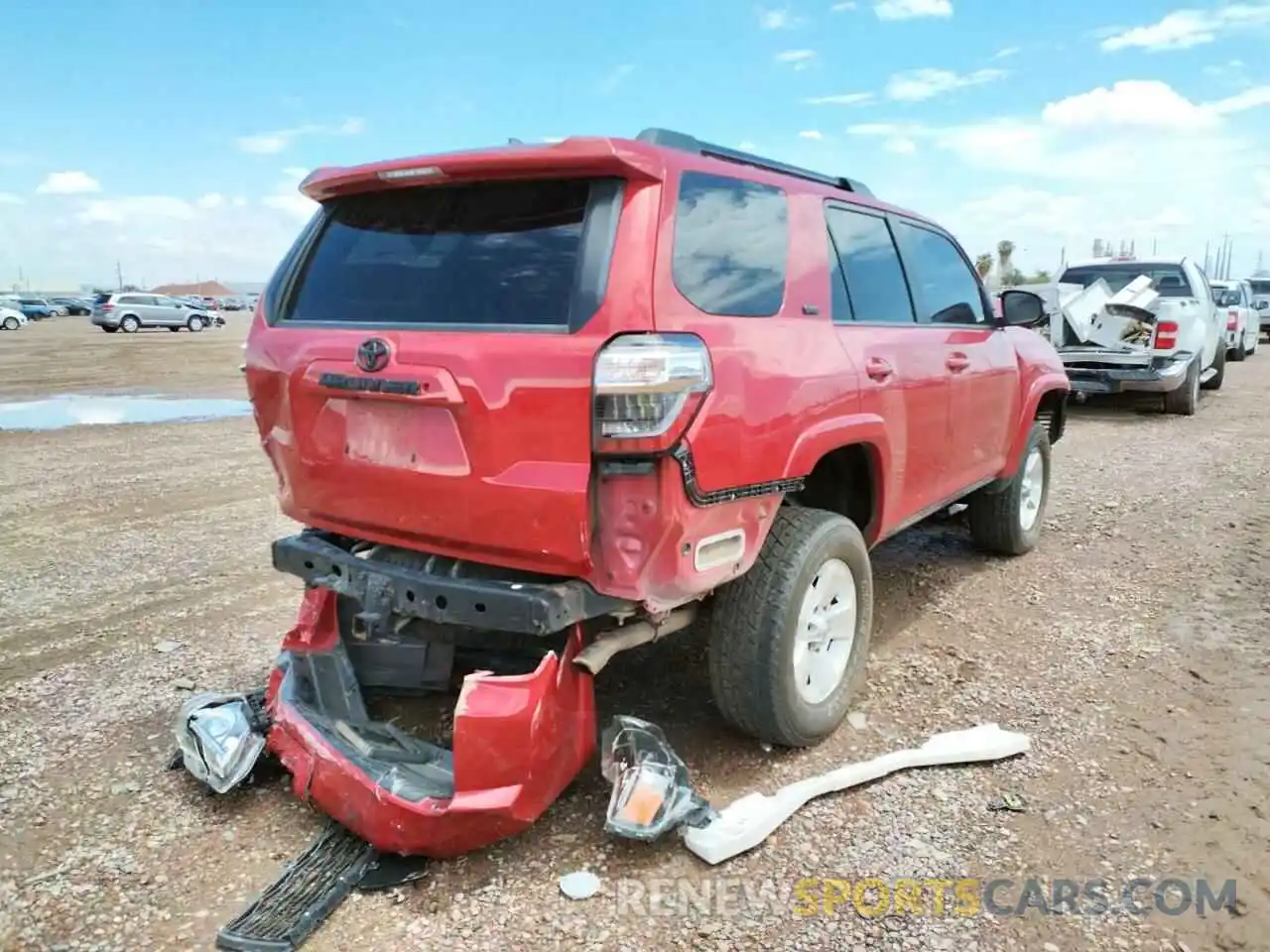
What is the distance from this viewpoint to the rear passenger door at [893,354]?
354 cm

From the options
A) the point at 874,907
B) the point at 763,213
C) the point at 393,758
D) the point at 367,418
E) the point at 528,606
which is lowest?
the point at 874,907

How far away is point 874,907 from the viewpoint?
2.54 metres

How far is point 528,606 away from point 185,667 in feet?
7.77

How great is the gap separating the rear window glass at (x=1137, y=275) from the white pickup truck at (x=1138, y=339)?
1.1 inches

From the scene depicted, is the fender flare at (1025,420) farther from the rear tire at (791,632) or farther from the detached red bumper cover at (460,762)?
the detached red bumper cover at (460,762)

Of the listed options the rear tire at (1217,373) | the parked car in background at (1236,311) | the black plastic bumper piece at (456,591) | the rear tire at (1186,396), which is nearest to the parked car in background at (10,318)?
the parked car in background at (1236,311)

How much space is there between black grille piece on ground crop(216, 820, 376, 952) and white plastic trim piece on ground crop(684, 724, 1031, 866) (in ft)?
3.29

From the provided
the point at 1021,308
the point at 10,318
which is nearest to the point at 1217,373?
the point at 1021,308

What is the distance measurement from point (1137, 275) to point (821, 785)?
11.7 m

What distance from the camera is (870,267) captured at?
152 inches

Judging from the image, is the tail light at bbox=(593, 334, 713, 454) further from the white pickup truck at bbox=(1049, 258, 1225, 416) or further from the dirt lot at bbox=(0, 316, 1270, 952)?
the white pickup truck at bbox=(1049, 258, 1225, 416)

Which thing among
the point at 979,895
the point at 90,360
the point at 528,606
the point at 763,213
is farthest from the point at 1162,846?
the point at 90,360

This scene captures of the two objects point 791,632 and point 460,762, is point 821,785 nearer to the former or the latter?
point 791,632

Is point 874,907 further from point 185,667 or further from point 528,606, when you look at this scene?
point 185,667
